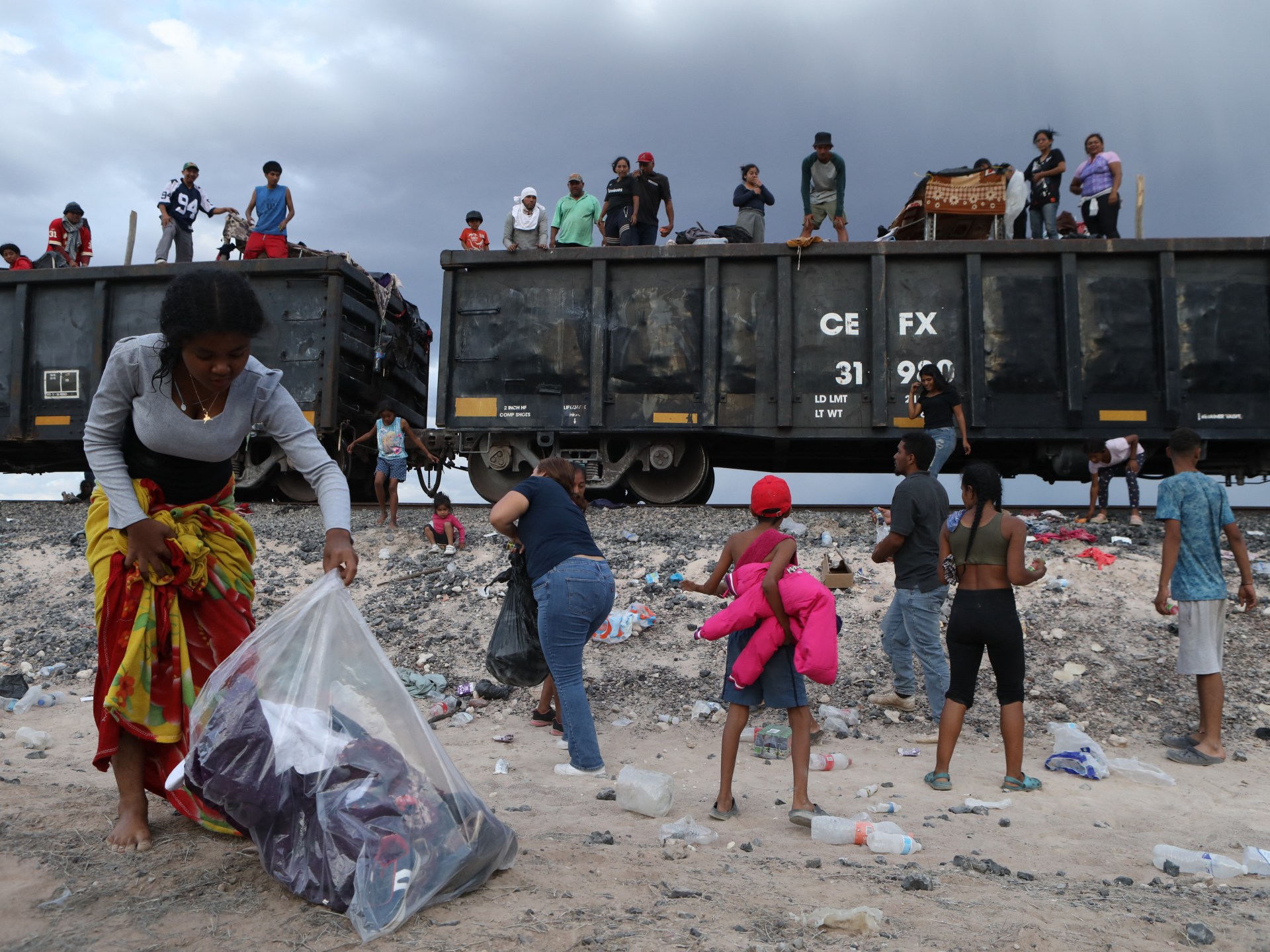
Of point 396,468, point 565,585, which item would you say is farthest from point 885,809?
point 396,468

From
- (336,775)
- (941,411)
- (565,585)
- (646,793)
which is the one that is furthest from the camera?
(941,411)

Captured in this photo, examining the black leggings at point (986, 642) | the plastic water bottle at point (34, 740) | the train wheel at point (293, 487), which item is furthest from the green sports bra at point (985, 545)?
the train wheel at point (293, 487)

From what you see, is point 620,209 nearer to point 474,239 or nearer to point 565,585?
point 474,239

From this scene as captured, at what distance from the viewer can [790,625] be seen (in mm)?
3223

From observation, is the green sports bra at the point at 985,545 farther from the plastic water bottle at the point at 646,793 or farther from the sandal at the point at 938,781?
the plastic water bottle at the point at 646,793

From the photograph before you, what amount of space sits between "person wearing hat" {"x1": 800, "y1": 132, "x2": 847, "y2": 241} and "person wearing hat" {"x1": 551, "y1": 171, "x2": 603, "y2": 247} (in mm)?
2234

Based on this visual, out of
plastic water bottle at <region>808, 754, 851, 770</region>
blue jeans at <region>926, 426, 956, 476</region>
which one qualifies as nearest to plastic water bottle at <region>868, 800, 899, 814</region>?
plastic water bottle at <region>808, 754, 851, 770</region>

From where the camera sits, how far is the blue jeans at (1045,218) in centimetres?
894

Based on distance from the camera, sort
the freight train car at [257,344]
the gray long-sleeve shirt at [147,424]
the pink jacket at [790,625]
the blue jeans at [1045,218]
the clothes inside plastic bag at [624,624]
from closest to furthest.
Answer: the gray long-sleeve shirt at [147,424], the pink jacket at [790,625], the clothes inside plastic bag at [624,624], the blue jeans at [1045,218], the freight train car at [257,344]

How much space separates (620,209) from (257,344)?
4291 millimetres

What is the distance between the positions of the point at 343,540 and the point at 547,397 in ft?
20.8

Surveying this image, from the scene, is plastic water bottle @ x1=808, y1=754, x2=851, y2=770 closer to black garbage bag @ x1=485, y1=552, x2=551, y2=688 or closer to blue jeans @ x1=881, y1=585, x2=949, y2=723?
blue jeans @ x1=881, y1=585, x2=949, y2=723

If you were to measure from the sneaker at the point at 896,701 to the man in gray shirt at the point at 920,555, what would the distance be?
212 millimetres

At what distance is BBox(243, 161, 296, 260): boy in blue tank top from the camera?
10078mm
